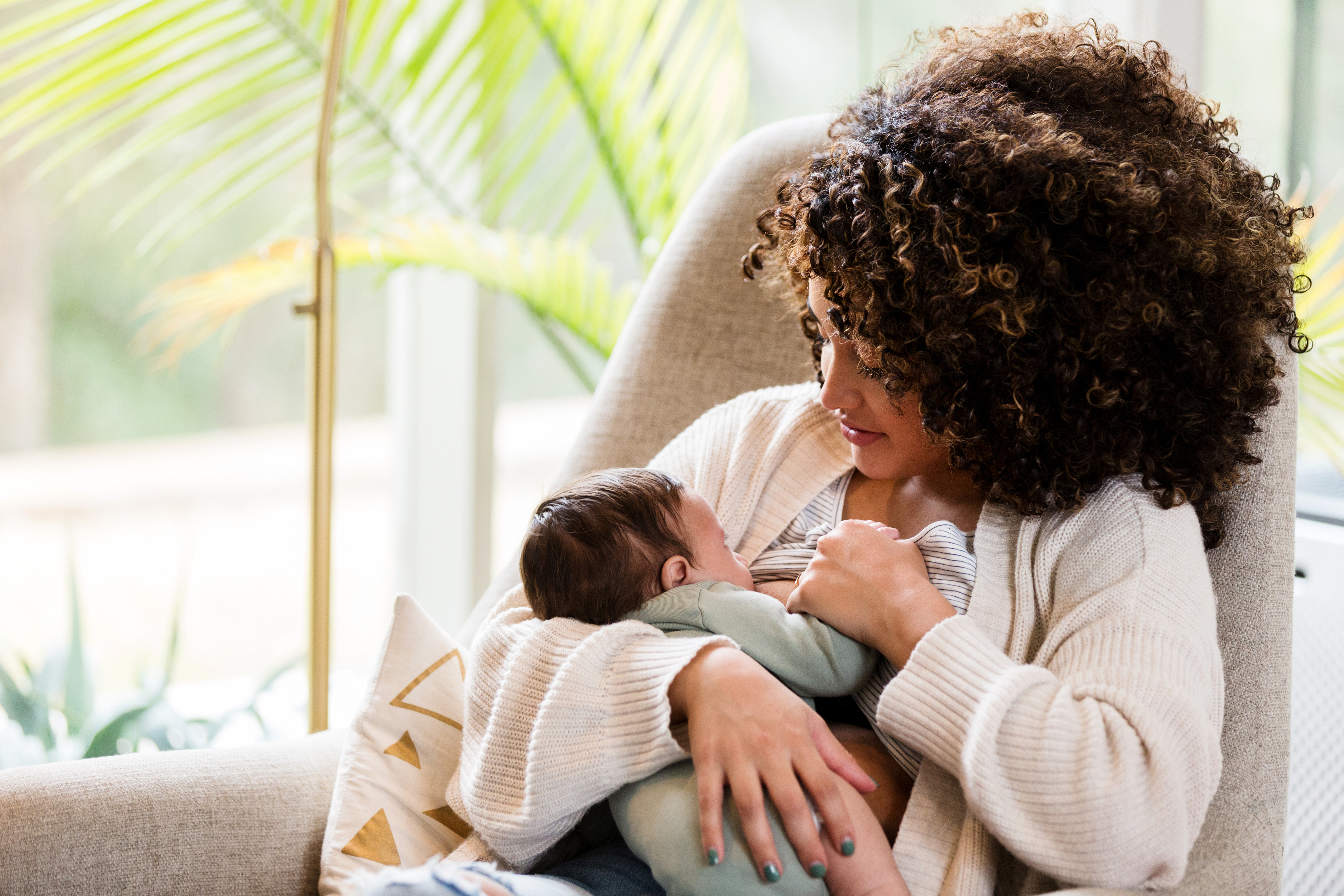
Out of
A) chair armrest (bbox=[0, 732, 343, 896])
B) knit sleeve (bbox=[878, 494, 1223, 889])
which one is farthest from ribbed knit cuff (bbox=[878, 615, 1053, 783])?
chair armrest (bbox=[0, 732, 343, 896])

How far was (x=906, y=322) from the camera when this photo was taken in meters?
0.99

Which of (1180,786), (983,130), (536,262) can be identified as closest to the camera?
(1180,786)


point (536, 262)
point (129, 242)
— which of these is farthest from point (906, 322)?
point (129, 242)

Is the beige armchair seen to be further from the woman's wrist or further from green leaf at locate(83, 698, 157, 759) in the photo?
green leaf at locate(83, 698, 157, 759)

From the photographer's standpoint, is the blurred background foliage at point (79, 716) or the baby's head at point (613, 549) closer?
the baby's head at point (613, 549)

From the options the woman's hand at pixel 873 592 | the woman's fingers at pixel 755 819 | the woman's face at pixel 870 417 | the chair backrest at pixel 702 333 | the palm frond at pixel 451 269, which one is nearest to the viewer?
the woman's fingers at pixel 755 819

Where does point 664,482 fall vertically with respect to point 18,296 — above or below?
below

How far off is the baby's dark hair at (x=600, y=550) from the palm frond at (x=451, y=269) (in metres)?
0.92

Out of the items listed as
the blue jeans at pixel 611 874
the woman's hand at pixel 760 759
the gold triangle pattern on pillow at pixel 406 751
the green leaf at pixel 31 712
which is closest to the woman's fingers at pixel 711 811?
the woman's hand at pixel 760 759

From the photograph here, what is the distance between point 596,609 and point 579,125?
1.77m

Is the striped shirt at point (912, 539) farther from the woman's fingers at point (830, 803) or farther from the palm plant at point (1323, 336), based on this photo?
the palm plant at point (1323, 336)

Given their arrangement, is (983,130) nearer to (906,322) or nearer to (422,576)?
(906,322)

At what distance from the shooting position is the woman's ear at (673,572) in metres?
1.02

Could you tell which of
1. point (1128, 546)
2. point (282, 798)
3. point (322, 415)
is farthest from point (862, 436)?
point (322, 415)
